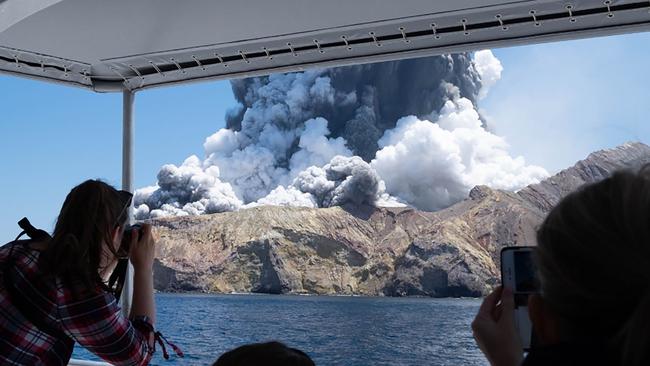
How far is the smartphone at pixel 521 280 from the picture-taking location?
2.18 feet

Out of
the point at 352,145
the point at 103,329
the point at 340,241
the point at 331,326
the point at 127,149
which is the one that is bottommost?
the point at 331,326

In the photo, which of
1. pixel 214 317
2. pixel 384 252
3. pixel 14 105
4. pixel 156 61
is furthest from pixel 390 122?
pixel 156 61

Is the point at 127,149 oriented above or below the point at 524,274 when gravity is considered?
above

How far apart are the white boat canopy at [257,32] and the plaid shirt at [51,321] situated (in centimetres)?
142

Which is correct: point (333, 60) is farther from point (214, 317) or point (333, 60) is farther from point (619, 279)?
point (214, 317)

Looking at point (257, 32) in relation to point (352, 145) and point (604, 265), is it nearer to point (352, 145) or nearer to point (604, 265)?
point (604, 265)

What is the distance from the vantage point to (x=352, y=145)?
126ft

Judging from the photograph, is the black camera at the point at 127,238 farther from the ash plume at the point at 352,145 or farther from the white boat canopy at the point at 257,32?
the ash plume at the point at 352,145

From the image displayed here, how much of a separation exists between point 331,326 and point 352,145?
31.7ft

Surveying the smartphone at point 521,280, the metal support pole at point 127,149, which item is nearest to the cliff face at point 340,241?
the metal support pole at point 127,149

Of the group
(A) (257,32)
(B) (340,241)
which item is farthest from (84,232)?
(B) (340,241)

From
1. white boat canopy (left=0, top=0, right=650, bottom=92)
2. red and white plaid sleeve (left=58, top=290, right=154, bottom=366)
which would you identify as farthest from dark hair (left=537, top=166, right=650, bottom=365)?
white boat canopy (left=0, top=0, right=650, bottom=92)

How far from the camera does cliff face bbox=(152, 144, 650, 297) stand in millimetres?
34938

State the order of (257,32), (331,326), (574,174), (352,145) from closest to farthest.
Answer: (257,32) < (574,174) < (331,326) < (352,145)
